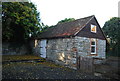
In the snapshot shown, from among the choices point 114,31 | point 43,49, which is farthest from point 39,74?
point 114,31

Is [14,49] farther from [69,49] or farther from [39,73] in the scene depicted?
[39,73]

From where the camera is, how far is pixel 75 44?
31.4 feet

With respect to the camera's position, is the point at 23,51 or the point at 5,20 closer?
the point at 5,20

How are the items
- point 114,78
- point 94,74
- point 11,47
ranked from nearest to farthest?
point 114,78
point 94,74
point 11,47

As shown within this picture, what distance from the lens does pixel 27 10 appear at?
39.3ft

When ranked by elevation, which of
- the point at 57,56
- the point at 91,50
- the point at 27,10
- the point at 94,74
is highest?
the point at 27,10

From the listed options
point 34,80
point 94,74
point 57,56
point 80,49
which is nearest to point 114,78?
point 94,74

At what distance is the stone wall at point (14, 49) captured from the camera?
593 inches

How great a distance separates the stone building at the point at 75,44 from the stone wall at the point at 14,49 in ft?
16.1

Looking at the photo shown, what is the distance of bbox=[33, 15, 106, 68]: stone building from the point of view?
31.9 ft

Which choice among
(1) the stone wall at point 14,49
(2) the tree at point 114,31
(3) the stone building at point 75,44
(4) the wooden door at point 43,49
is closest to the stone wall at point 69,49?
(3) the stone building at point 75,44

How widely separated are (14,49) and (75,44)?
36.5 ft

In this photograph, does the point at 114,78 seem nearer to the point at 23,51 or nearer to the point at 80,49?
the point at 80,49

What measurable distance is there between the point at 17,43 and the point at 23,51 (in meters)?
1.69
